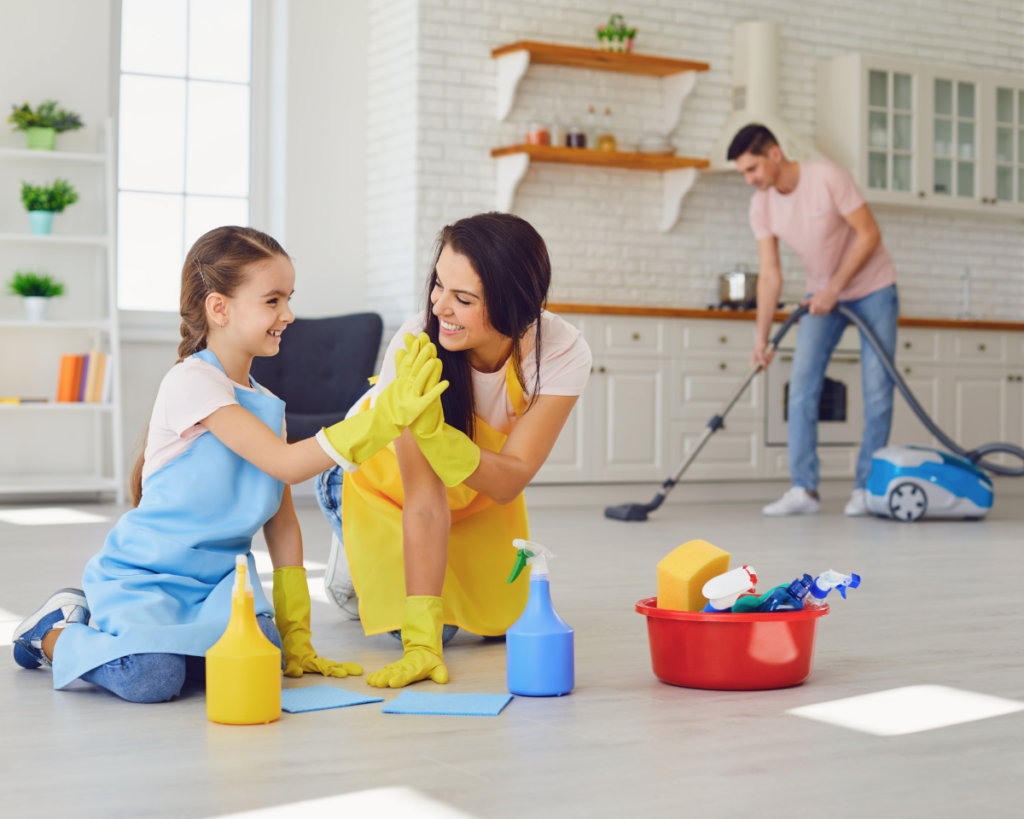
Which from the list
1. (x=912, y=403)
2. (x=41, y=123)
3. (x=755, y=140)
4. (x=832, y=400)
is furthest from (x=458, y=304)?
(x=832, y=400)

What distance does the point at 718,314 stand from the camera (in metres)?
5.63

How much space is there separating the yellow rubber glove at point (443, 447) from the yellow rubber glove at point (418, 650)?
21cm

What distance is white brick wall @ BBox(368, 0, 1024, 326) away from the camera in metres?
5.39

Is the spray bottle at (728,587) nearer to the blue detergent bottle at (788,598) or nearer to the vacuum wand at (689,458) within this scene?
the blue detergent bottle at (788,598)

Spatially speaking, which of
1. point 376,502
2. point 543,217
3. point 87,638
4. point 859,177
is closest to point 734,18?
point 859,177

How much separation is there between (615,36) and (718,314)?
140 centimetres

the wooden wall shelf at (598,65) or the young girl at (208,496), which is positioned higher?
the wooden wall shelf at (598,65)

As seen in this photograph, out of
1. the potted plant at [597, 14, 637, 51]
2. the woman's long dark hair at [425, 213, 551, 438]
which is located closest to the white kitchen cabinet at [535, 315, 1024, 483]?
the potted plant at [597, 14, 637, 51]

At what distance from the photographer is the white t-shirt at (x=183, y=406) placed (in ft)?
5.85

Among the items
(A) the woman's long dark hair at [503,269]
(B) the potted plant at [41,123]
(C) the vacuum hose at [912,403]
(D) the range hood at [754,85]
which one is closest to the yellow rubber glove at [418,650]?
(A) the woman's long dark hair at [503,269]

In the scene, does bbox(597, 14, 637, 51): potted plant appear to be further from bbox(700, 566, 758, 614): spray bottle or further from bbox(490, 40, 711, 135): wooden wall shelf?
bbox(700, 566, 758, 614): spray bottle

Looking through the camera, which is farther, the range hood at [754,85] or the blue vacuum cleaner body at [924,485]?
the range hood at [754,85]

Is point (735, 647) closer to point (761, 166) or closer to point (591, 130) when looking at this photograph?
point (761, 166)

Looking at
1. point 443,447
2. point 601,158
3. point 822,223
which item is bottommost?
point 443,447
